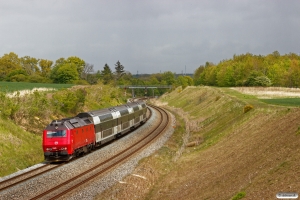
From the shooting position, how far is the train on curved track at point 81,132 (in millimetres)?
25766

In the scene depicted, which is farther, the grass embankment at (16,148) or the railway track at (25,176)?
the grass embankment at (16,148)

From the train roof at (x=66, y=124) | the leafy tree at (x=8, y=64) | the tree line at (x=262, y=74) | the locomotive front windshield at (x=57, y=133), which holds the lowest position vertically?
the locomotive front windshield at (x=57, y=133)

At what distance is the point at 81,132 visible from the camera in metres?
28.3

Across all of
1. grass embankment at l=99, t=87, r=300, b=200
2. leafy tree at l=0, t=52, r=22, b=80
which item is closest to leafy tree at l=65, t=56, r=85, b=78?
leafy tree at l=0, t=52, r=22, b=80

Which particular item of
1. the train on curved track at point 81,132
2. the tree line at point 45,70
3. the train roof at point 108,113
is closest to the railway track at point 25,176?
the train on curved track at point 81,132

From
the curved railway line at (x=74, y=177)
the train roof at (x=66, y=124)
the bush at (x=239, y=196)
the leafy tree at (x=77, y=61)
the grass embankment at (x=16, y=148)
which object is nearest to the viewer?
the bush at (x=239, y=196)

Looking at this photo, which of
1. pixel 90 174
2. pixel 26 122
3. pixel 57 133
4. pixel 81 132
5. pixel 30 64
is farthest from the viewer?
pixel 30 64

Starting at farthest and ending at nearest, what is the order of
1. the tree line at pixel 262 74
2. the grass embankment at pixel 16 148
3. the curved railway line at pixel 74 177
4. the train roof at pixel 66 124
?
the tree line at pixel 262 74, the train roof at pixel 66 124, the grass embankment at pixel 16 148, the curved railway line at pixel 74 177

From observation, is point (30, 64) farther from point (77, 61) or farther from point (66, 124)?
point (66, 124)

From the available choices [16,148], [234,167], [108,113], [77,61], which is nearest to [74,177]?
[16,148]

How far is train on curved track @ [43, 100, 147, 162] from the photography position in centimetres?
2577

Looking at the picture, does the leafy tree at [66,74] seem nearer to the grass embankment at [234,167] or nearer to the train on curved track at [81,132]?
the train on curved track at [81,132]

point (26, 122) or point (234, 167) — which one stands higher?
point (26, 122)

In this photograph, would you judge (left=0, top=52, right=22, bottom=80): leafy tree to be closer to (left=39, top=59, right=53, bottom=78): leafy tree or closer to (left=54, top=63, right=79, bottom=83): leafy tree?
(left=39, top=59, right=53, bottom=78): leafy tree
